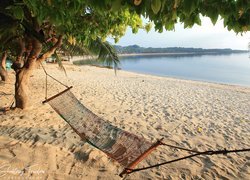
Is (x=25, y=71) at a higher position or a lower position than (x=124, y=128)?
higher

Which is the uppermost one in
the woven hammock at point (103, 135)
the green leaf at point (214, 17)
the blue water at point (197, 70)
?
the green leaf at point (214, 17)

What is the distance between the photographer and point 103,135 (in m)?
3.35

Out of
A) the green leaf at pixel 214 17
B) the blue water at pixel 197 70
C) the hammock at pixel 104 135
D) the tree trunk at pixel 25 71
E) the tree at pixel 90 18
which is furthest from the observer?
the blue water at pixel 197 70

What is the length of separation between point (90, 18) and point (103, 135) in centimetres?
192

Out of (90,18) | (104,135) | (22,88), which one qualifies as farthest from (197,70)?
(104,135)

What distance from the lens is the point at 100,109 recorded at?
654 cm

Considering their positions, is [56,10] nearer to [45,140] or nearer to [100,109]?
[45,140]

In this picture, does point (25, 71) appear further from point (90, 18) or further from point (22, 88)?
point (90, 18)

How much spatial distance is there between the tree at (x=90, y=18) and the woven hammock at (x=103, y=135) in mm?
1170

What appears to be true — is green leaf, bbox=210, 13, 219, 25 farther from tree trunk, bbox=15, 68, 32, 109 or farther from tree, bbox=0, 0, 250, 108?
tree trunk, bbox=15, 68, 32, 109

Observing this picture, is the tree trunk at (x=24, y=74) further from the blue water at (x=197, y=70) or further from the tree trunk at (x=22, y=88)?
the blue water at (x=197, y=70)

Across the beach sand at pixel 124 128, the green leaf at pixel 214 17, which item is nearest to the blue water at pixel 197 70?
the beach sand at pixel 124 128

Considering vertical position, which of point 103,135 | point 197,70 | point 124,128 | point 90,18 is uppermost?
point 90,18

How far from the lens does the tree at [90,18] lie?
1.42m
